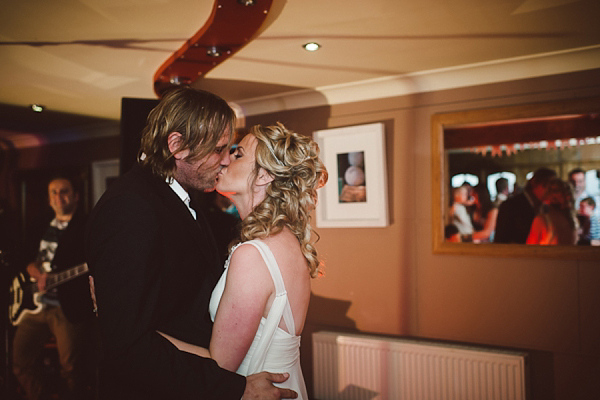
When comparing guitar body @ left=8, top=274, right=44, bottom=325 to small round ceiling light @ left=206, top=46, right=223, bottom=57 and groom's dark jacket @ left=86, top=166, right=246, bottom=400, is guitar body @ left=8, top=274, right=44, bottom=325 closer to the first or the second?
small round ceiling light @ left=206, top=46, right=223, bottom=57

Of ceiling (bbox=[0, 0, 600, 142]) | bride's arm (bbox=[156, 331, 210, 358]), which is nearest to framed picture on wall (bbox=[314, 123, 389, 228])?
ceiling (bbox=[0, 0, 600, 142])

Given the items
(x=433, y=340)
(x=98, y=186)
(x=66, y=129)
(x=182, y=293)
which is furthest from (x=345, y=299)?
(x=66, y=129)

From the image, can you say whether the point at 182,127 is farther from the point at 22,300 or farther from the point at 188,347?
the point at 22,300

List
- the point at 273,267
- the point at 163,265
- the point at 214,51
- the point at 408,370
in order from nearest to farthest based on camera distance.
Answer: the point at 163,265
the point at 273,267
the point at 214,51
the point at 408,370

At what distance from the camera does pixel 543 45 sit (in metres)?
2.71

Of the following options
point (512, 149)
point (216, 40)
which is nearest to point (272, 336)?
point (216, 40)

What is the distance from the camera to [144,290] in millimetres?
1207

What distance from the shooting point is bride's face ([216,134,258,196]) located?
180 cm

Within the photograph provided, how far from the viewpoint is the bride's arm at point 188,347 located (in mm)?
1398

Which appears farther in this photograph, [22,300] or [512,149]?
[22,300]

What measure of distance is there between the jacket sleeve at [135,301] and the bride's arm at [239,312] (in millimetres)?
189

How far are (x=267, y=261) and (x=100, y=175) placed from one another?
14.8 feet

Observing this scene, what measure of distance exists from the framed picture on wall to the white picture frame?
297 centimetres

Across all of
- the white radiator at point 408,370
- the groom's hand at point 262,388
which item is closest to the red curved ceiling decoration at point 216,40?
the groom's hand at point 262,388
